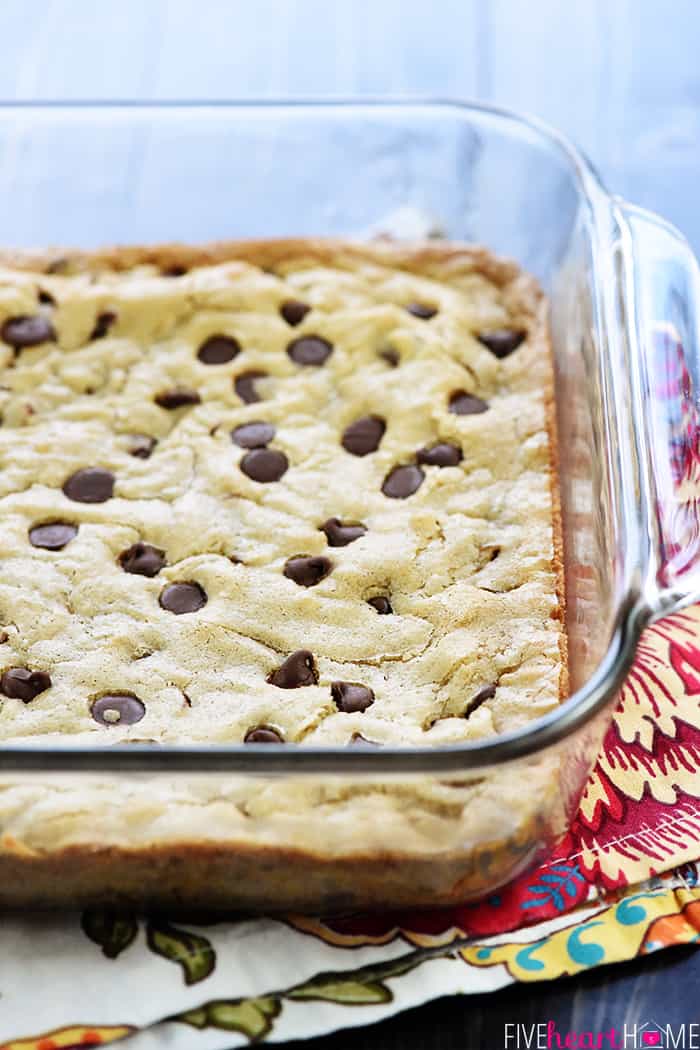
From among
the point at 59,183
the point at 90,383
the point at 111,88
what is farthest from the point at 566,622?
the point at 111,88

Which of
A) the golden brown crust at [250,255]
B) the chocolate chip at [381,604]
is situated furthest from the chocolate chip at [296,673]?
the golden brown crust at [250,255]

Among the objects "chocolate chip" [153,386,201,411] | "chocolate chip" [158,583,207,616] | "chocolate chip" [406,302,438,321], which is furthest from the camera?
"chocolate chip" [406,302,438,321]

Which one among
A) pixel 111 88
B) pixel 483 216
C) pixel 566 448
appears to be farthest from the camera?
pixel 111 88

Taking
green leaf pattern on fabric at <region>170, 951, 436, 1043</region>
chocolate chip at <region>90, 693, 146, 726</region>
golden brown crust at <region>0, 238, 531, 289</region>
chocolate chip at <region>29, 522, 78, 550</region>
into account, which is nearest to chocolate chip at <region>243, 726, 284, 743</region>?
chocolate chip at <region>90, 693, 146, 726</region>

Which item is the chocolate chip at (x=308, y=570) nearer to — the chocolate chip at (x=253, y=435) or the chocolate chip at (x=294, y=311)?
the chocolate chip at (x=253, y=435)

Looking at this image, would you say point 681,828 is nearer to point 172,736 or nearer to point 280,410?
point 172,736

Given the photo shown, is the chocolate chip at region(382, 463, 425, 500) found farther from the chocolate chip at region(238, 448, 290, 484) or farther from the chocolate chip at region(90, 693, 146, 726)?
the chocolate chip at region(90, 693, 146, 726)
